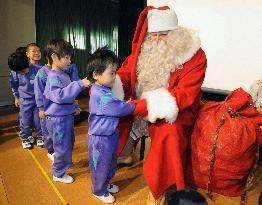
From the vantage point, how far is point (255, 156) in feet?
6.98

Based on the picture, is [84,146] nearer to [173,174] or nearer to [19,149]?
[19,149]

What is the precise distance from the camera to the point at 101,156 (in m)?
2.02

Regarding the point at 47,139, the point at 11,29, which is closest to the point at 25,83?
the point at 47,139

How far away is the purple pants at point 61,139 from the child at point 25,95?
0.98m

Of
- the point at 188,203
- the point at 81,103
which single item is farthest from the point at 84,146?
the point at 81,103

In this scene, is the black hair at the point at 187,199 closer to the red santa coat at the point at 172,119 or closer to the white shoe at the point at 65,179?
the red santa coat at the point at 172,119

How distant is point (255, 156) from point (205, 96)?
5.35 feet

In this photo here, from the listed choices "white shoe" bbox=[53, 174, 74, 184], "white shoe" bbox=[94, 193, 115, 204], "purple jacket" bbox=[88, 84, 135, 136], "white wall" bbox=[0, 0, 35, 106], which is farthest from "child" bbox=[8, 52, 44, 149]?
"white wall" bbox=[0, 0, 35, 106]

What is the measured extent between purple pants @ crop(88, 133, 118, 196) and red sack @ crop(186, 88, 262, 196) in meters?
0.66

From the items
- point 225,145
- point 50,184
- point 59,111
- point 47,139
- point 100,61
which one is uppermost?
point 100,61

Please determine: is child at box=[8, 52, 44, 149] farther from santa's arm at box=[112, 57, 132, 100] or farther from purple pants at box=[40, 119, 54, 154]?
santa's arm at box=[112, 57, 132, 100]

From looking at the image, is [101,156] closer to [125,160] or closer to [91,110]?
[91,110]

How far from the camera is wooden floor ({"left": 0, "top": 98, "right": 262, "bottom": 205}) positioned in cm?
218

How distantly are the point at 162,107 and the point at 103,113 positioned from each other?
0.43 m
